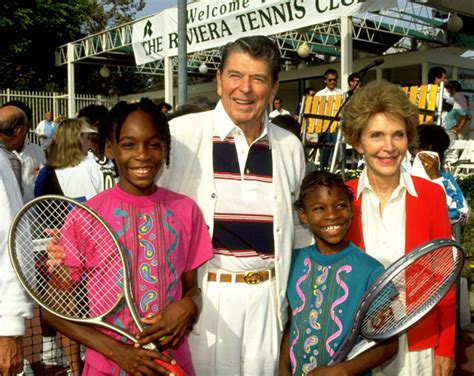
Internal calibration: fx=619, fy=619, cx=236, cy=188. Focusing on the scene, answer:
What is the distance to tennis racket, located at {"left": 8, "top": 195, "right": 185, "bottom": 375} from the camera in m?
2.33

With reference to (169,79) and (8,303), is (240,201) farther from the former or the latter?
(169,79)

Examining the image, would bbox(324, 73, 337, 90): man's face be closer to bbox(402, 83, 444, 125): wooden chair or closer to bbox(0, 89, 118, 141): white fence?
bbox(402, 83, 444, 125): wooden chair

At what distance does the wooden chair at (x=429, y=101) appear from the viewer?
938 cm

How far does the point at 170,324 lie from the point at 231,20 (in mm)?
12100

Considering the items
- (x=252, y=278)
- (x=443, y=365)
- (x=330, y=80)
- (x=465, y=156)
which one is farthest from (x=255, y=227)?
(x=465, y=156)

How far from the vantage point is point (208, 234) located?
8.95ft

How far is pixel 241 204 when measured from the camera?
2.88 metres

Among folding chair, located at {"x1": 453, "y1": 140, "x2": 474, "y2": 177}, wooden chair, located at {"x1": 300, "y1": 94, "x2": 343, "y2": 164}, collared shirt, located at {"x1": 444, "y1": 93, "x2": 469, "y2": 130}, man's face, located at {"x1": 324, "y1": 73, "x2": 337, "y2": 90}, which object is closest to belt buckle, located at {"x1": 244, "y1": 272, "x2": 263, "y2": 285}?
wooden chair, located at {"x1": 300, "y1": 94, "x2": 343, "y2": 164}

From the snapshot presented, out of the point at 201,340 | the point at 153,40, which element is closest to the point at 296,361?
the point at 201,340

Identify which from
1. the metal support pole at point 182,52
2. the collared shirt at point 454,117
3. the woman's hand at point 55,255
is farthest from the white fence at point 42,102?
the woman's hand at point 55,255

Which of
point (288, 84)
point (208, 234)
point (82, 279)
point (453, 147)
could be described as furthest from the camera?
point (288, 84)

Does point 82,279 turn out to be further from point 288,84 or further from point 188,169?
point 288,84

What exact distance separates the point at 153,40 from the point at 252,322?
1451 centimetres

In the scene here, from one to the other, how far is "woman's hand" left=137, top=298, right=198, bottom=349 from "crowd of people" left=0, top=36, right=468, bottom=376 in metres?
0.02
